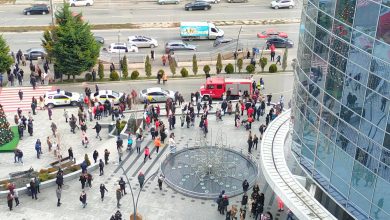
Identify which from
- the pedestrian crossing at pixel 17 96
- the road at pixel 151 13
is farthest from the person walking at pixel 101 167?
the road at pixel 151 13

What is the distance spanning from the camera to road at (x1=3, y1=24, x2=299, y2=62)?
59.4m

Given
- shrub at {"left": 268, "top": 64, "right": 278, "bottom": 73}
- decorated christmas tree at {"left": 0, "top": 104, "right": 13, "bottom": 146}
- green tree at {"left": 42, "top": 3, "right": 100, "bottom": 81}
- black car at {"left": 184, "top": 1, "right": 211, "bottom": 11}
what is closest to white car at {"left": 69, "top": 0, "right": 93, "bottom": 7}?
black car at {"left": 184, "top": 1, "right": 211, "bottom": 11}

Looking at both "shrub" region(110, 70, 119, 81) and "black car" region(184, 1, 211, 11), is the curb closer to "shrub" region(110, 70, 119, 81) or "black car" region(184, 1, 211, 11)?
"black car" region(184, 1, 211, 11)

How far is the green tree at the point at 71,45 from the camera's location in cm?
5078

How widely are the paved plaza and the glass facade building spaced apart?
23.1 ft

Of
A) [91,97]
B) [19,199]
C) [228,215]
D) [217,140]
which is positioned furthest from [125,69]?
[228,215]

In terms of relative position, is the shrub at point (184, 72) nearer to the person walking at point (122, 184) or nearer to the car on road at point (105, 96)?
the car on road at point (105, 96)

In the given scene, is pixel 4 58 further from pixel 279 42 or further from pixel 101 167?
pixel 279 42

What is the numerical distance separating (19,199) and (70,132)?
9.02 meters

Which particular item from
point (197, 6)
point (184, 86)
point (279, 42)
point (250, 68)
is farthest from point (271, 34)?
point (184, 86)

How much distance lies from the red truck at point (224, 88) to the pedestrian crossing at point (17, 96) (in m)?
13.6

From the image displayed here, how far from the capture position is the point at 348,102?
2550 centimetres

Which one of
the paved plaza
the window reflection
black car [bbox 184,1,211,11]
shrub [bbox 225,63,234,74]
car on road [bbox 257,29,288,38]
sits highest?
the window reflection

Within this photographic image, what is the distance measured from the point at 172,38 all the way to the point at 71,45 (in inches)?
655
